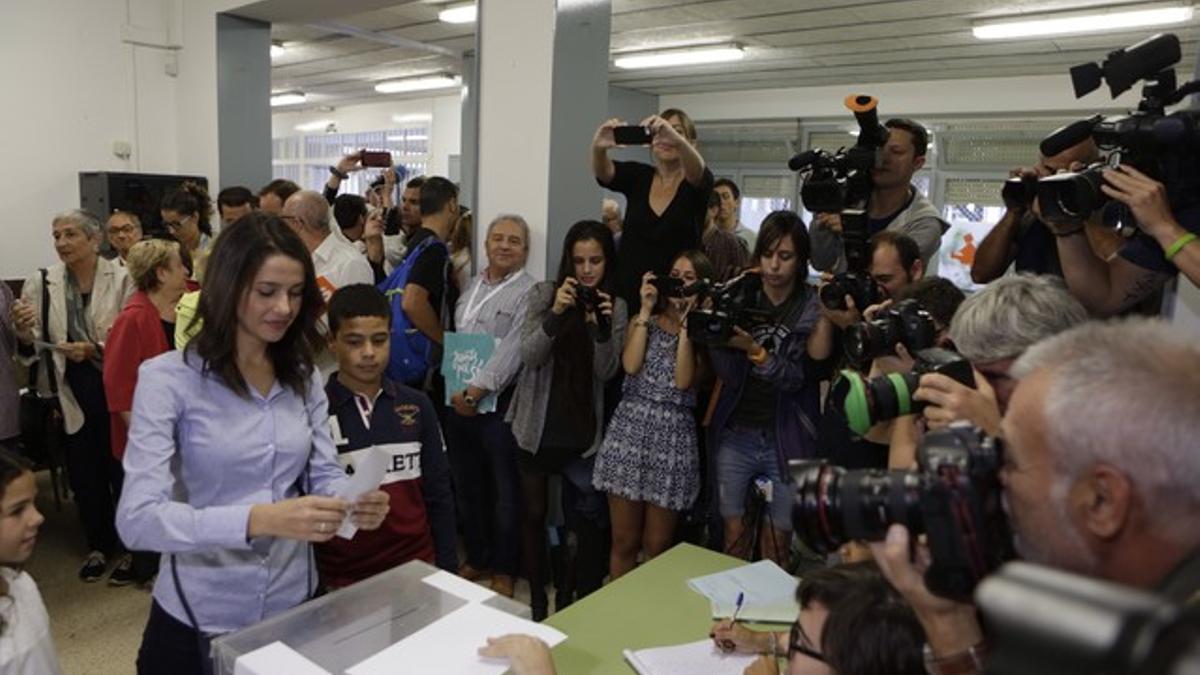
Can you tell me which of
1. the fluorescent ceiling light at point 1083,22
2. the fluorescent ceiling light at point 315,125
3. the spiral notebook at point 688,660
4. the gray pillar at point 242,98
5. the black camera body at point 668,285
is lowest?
the spiral notebook at point 688,660

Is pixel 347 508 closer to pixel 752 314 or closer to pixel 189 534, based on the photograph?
pixel 189 534

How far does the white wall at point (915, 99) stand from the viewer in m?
7.14

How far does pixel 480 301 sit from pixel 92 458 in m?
1.90

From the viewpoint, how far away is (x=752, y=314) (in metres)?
2.31

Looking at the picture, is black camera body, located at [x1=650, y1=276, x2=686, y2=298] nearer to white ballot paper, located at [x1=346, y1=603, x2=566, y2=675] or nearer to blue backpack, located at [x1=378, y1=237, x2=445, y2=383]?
blue backpack, located at [x1=378, y1=237, x2=445, y2=383]

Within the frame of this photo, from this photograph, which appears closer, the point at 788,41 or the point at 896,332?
the point at 896,332

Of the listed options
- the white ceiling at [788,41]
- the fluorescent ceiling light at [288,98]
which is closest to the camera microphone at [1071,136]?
the white ceiling at [788,41]

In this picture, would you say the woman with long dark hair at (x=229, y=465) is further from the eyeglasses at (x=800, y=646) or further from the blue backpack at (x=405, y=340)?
the blue backpack at (x=405, y=340)

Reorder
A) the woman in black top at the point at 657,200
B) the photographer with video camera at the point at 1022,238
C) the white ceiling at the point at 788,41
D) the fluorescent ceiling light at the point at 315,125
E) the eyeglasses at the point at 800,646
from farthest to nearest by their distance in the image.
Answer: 1. the fluorescent ceiling light at the point at 315,125
2. the white ceiling at the point at 788,41
3. the woman in black top at the point at 657,200
4. the photographer with video camera at the point at 1022,238
5. the eyeglasses at the point at 800,646

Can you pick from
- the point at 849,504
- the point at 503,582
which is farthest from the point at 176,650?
the point at 503,582

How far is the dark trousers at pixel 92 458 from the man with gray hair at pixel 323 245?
1.19 m

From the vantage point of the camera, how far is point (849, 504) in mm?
878

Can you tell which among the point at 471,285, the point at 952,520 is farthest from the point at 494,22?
the point at 952,520

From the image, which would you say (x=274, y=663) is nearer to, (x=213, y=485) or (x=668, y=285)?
(x=213, y=485)
